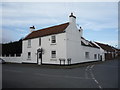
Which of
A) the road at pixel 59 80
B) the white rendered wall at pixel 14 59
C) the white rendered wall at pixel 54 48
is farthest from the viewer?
the white rendered wall at pixel 14 59

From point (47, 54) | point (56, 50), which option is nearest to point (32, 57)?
point (47, 54)

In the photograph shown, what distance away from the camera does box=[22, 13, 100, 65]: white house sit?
2142 centimetres

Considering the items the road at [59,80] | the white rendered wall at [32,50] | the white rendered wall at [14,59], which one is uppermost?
the white rendered wall at [32,50]

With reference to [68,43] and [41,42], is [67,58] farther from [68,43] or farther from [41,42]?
[41,42]

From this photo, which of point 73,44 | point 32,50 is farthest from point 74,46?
point 32,50

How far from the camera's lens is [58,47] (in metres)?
21.9

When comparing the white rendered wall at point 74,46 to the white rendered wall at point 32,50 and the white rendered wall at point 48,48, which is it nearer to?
the white rendered wall at point 48,48

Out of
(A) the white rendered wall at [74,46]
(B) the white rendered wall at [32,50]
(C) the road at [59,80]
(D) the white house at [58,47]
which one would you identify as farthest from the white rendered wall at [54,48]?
(C) the road at [59,80]

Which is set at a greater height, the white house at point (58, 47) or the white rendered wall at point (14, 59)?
the white house at point (58, 47)

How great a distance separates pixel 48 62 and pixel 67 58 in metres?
3.89

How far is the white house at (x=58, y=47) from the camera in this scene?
21.4 m

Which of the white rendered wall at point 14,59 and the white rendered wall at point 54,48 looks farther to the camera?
the white rendered wall at point 14,59

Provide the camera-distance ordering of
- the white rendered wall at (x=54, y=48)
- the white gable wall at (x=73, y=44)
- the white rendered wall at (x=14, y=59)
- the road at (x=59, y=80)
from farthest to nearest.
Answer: the white rendered wall at (x=14, y=59) < the white gable wall at (x=73, y=44) < the white rendered wall at (x=54, y=48) < the road at (x=59, y=80)

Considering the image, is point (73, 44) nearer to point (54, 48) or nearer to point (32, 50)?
point (54, 48)
